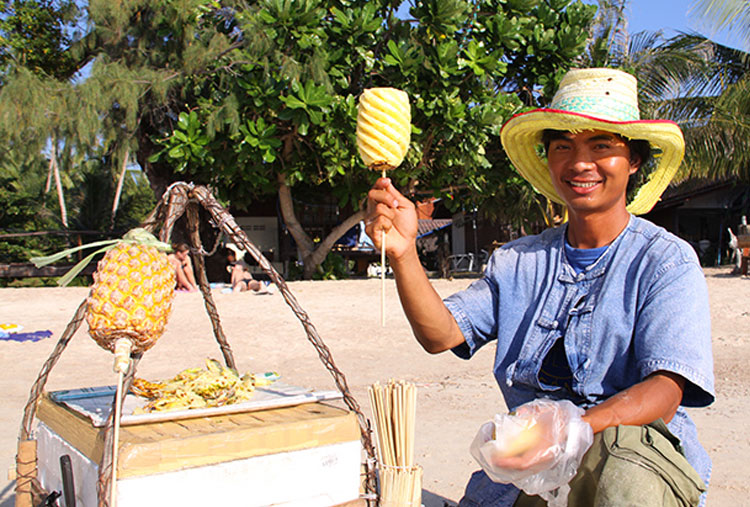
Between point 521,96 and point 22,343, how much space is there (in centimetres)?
949

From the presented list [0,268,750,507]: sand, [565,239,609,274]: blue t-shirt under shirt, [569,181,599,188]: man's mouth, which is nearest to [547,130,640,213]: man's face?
[569,181,599,188]: man's mouth

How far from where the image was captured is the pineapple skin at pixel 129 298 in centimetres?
154

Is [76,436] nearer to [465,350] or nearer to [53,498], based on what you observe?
[53,498]

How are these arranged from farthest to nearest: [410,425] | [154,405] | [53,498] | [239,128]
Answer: [239,128]
[410,425]
[154,405]
[53,498]

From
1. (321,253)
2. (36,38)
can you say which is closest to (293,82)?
(321,253)

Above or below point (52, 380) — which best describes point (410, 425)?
above

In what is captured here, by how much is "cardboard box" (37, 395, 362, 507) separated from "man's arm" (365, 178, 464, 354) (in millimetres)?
383

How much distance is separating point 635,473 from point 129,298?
1.24 meters

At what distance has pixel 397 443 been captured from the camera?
190 cm

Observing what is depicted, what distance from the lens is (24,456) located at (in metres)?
1.91

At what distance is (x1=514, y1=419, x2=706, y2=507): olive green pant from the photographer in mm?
1336

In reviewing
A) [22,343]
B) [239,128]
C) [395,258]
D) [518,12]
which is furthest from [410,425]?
[518,12]

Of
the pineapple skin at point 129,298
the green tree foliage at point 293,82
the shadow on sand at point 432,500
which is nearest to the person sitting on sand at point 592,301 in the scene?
the pineapple skin at point 129,298

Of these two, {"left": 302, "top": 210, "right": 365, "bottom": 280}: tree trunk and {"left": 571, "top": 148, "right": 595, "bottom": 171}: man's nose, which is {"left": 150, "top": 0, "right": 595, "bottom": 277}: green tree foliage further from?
{"left": 571, "top": 148, "right": 595, "bottom": 171}: man's nose
